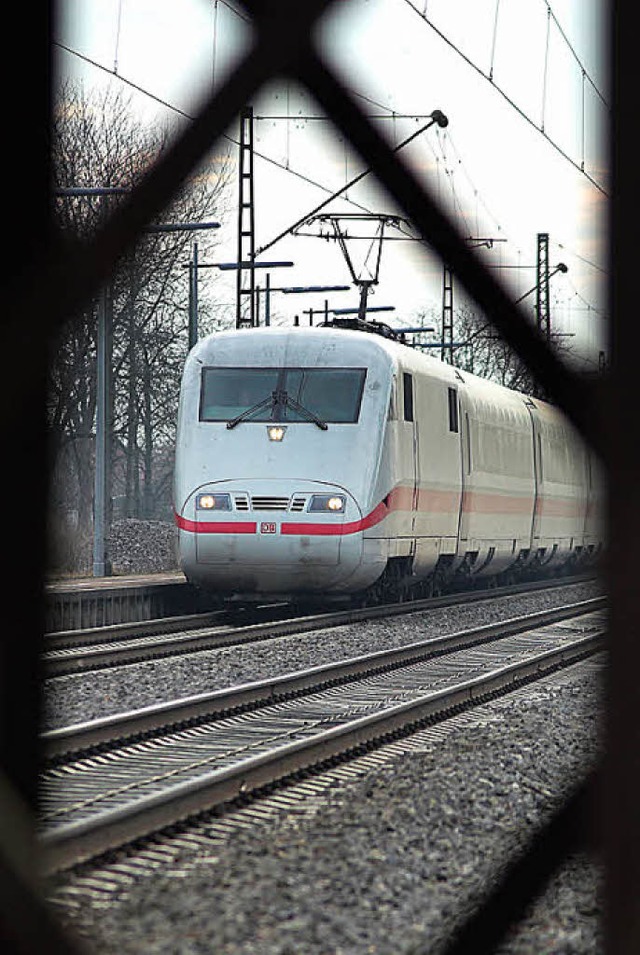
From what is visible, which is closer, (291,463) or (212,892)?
(212,892)

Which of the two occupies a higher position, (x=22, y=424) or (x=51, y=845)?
(x=22, y=424)

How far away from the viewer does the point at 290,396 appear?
667 inches

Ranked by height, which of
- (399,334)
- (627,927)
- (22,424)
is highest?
(399,334)

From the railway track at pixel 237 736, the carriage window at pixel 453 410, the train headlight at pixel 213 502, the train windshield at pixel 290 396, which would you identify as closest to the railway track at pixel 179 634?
the train headlight at pixel 213 502

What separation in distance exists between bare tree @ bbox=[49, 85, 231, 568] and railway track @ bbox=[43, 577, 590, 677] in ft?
6.15

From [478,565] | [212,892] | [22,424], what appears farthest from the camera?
[478,565]

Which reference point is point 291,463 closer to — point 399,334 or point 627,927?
point 399,334

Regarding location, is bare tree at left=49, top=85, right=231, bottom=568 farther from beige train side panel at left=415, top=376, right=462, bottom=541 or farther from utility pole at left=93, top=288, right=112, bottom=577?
beige train side panel at left=415, top=376, right=462, bottom=541

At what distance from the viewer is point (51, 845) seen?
478 cm

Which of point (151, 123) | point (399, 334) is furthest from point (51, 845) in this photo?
point (399, 334)

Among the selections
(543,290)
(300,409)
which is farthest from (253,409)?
(543,290)

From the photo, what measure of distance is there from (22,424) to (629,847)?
0.65 m

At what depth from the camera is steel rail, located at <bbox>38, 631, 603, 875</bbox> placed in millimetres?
4973

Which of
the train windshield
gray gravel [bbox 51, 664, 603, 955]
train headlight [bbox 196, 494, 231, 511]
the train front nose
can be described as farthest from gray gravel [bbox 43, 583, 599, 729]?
the train windshield
